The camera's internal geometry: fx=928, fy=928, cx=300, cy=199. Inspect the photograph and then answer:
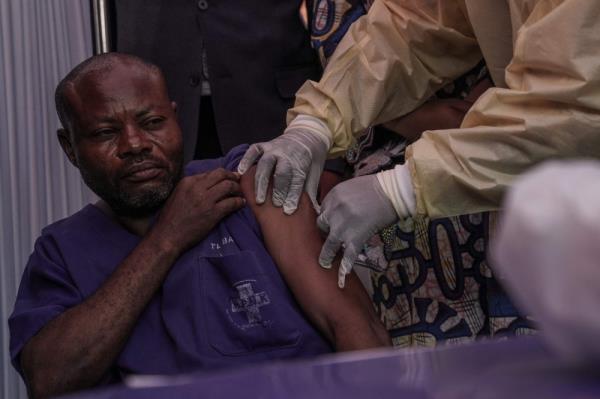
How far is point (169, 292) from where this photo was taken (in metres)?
1.85

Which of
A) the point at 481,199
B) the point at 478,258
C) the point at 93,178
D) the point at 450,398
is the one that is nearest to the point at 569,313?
the point at 450,398

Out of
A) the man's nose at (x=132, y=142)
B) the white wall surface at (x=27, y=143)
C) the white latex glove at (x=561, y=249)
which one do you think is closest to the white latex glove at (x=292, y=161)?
the man's nose at (x=132, y=142)

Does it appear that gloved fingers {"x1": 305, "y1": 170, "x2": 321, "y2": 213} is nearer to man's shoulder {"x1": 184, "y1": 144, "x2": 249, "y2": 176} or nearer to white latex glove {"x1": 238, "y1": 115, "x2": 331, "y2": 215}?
white latex glove {"x1": 238, "y1": 115, "x2": 331, "y2": 215}

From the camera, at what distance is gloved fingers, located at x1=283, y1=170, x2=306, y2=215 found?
1924 millimetres

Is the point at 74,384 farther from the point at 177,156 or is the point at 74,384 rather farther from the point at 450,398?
the point at 450,398

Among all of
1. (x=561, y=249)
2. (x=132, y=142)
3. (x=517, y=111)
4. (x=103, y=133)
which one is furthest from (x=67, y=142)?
(x=561, y=249)

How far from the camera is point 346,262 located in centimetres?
182

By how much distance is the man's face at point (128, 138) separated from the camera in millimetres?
1984

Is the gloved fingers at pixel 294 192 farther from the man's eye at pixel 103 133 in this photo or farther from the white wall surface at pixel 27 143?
the white wall surface at pixel 27 143

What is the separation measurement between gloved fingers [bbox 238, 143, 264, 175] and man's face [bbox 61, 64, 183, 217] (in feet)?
0.44

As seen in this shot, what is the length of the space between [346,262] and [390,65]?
0.63 metres

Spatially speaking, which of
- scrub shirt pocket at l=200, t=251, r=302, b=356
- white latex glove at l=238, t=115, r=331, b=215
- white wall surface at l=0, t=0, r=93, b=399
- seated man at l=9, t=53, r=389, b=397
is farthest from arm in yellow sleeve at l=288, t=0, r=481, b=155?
white wall surface at l=0, t=0, r=93, b=399

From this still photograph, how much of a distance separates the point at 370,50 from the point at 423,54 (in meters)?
0.13

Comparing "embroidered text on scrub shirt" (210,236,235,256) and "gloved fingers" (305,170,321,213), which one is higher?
"gloved fingers" (305,170,321,213)
